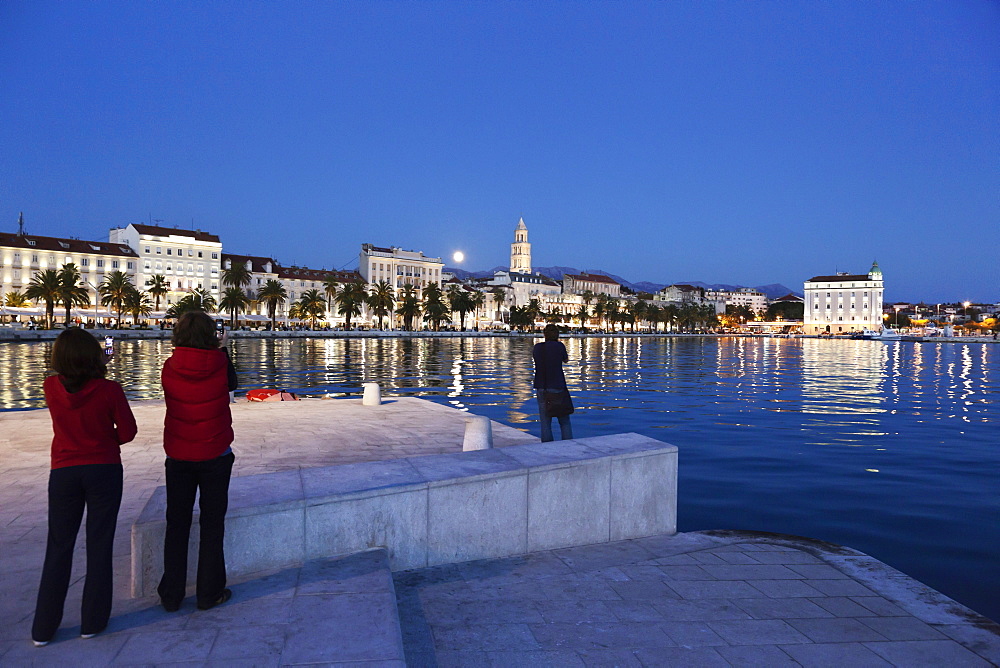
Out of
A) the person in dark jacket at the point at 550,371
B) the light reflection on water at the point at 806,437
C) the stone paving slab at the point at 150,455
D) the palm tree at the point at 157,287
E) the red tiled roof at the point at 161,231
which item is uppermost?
the red tiled roof at the point at 161,231

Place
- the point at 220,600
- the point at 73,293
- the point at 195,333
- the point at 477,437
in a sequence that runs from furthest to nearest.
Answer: the point at 73,293 < the point at 477,437 < the point at 220,600 < the point at 195,333

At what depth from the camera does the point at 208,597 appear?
459 cm

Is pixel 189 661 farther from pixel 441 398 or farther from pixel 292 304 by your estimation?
pixel 292 304

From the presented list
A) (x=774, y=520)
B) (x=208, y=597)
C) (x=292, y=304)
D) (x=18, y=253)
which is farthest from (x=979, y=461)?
(x=292, y=304)

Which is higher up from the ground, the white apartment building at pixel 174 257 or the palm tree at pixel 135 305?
the white apartment building at pixel 174 257

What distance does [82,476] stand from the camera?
411 centimetres

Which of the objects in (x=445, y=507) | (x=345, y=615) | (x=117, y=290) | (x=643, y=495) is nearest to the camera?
(x=345, y=615)

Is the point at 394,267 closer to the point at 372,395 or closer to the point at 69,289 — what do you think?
the point at 69,289

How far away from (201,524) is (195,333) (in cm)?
137

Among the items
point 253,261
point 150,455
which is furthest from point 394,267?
point 150,455

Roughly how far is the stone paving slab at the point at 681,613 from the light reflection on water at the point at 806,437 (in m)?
1.86

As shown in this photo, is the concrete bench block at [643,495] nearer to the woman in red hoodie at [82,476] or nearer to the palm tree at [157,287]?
the woman in red hoodie at [82,476]

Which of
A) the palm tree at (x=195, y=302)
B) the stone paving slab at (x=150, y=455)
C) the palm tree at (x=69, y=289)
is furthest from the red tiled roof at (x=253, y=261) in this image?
the stone paving slab at (x=150, y=455)

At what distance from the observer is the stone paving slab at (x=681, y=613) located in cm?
448
